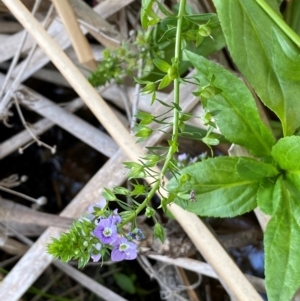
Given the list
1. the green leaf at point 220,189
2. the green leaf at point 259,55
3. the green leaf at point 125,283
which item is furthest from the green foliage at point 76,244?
the green leaf at point 125,283

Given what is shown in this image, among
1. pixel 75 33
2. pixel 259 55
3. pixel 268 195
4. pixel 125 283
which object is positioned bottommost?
pixel 125 283

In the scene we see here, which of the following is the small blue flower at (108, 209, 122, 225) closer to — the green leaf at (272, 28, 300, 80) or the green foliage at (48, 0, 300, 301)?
the green foliage at (48, 0, 300, 301)

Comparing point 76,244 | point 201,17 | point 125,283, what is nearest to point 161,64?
point 201,17

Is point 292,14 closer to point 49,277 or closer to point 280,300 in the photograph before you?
point 280,300

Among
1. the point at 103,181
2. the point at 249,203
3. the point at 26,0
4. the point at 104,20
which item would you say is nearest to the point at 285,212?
the point at 249,203

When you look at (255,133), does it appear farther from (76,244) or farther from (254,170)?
(76,244)

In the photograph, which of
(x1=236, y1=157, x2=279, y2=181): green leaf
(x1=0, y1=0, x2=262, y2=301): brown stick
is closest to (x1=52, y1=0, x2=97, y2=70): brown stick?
(x1=0, y1=0, x2=262, y2=301): brown stick
